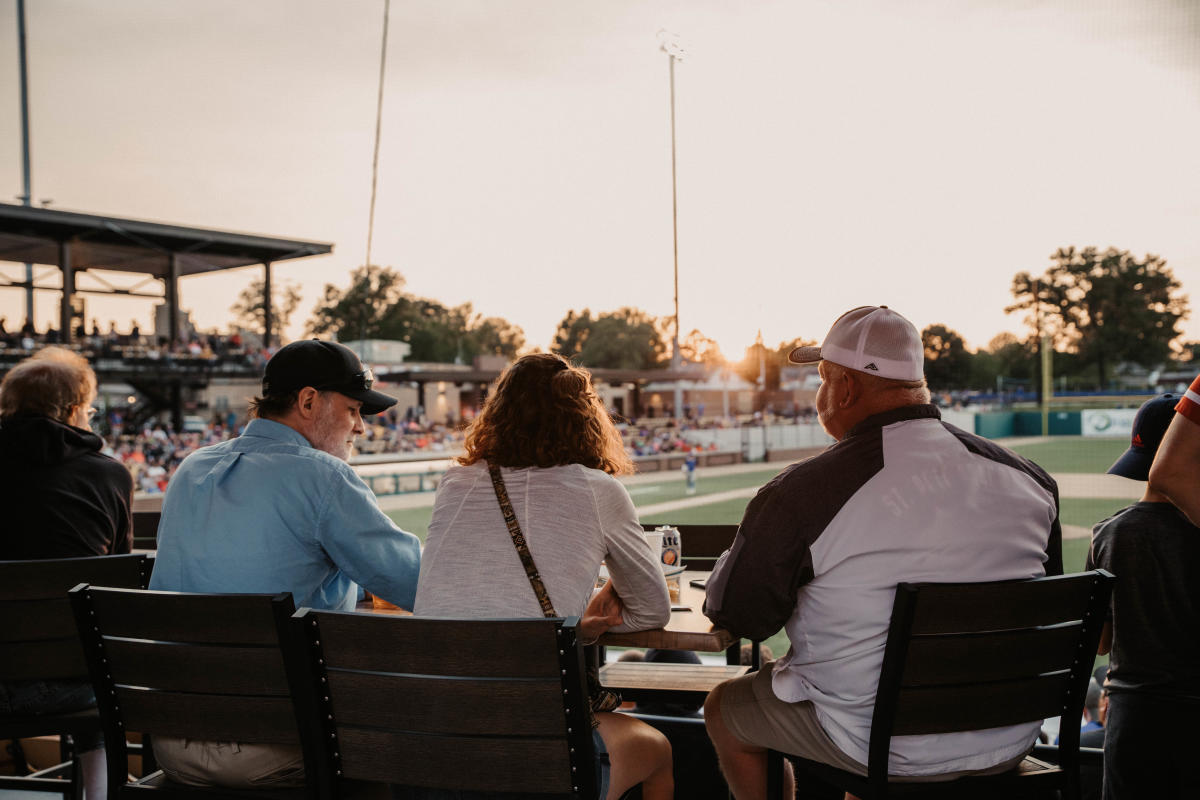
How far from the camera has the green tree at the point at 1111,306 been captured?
63.2 feet

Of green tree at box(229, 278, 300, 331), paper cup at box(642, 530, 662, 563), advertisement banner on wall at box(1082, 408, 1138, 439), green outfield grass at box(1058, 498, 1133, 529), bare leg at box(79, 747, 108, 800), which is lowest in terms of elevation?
green outfield grass at box(1058, 498, 1133, 529)

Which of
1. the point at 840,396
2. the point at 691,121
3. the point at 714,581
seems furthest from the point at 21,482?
the point at 691,121

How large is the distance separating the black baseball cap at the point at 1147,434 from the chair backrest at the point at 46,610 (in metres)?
2.19

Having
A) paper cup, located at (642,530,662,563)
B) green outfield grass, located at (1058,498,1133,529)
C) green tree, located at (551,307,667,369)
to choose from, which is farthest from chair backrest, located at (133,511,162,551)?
green tree, located at (551,307,667,369)

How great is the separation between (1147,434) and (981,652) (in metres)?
0.79

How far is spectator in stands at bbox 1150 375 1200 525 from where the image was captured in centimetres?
147

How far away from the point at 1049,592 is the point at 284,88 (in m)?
7.80

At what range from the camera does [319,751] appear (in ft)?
4.50

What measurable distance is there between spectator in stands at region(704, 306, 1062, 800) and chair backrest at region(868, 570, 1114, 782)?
55mm

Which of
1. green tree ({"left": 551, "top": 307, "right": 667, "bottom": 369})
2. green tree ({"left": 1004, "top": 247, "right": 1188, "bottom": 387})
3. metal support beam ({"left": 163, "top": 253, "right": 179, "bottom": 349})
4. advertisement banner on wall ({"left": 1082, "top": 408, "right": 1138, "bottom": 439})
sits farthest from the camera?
green tree ({"left": 551, "top": 307, "right": 667, "bottom": 369})

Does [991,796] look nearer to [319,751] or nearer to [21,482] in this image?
[319,751]

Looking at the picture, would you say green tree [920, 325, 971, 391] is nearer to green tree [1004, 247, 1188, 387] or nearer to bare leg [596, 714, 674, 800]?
green tree [1004, 247, 1188, 387]

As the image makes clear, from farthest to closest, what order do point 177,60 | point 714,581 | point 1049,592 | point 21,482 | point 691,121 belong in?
point 177,60
point 691,121
point 21,482
point 714,581
point 1049,592

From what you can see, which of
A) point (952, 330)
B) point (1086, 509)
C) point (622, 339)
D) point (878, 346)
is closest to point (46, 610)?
point (878, 346)
